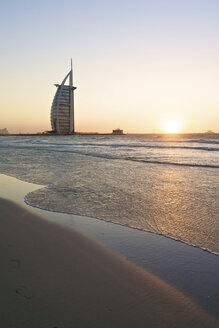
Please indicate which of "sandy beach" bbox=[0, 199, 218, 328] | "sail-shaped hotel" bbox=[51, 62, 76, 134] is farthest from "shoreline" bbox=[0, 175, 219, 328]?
"sail-shaped hotel" bbox=[51, 62, 76, 134]

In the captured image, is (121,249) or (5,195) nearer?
(121,249)

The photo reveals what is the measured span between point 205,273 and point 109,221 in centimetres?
176

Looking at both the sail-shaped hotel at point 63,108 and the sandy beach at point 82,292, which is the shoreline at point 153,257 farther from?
the sail-shaped hotel at point 63,108

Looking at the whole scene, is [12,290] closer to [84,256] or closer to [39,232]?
[84,256]

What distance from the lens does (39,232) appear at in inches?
127

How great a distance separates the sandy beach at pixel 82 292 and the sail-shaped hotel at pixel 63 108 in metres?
131

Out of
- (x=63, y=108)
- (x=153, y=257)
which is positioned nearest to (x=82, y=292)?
(x=153, y=257)

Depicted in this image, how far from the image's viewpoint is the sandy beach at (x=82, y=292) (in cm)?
162

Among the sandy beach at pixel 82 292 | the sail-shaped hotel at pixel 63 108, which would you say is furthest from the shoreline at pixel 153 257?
Answer: the sail-shaped hotel at pixel 63 108

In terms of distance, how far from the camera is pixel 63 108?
424 feet

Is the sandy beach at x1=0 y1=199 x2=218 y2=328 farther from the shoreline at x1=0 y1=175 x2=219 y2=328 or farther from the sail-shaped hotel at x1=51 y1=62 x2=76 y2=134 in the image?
the sail-shaped hotel at x1=51 y1=62 x2=76 y2=134

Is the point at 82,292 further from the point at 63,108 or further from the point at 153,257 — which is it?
the point at 63,108

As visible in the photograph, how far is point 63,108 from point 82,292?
134 metres

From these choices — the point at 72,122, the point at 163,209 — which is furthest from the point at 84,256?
the point at 72,122
